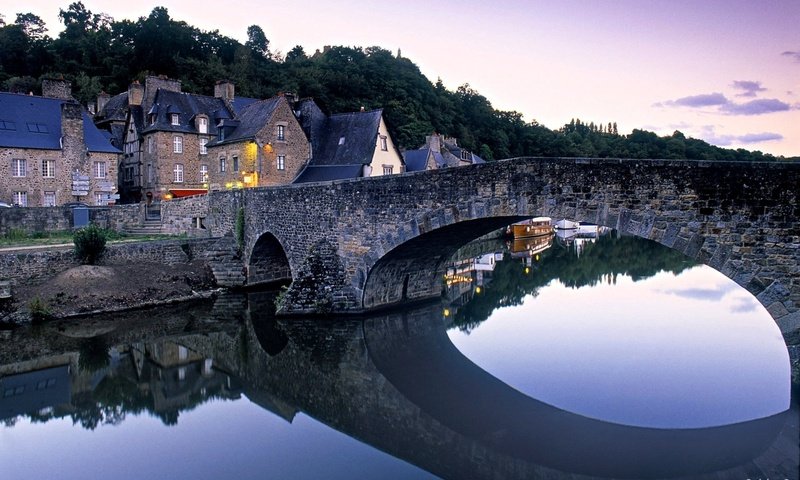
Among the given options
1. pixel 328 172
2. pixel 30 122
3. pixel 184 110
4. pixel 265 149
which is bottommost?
pixel 328 172

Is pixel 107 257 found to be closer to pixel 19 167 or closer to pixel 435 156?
pixel 19 167

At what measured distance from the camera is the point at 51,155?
27312mm

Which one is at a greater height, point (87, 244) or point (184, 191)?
point (184, 191)

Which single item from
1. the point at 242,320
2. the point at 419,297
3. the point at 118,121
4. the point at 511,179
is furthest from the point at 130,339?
the point at 118,121

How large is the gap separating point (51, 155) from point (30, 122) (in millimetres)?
1744

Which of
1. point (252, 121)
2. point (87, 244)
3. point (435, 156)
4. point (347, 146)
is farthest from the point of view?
point (435, 156)

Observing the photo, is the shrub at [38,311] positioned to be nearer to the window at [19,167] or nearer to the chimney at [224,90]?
the window at [19,167]

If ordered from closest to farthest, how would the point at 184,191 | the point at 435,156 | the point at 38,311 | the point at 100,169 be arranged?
the point at 38,311 → the point at 100,169 → the point at 184,191 → the point at 435,156

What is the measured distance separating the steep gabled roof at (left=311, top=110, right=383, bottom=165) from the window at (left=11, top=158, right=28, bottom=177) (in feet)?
41.6

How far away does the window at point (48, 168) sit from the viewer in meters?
27.2

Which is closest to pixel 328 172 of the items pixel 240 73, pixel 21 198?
pixel 21 198

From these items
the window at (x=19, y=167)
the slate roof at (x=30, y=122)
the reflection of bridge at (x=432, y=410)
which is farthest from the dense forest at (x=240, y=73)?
the reflection of bridge at (x=432, y=410)

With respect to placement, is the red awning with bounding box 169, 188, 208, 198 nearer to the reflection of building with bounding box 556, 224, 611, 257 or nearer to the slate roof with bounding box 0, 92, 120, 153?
the slate roof with bounding box 0, 92, 120, 153

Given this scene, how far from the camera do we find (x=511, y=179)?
11953 millimetres
